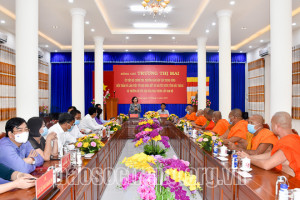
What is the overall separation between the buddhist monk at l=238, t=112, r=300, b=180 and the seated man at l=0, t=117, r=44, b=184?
78.6 inches

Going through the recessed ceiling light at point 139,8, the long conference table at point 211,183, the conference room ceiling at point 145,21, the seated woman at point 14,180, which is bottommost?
the long conference table at point 211,183

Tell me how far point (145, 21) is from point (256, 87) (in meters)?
6.04

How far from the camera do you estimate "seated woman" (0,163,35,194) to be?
5.26 feet

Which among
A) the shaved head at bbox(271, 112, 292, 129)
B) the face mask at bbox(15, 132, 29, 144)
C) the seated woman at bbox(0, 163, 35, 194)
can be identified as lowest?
the seated woman at bbox(0, 163, 35, 194)

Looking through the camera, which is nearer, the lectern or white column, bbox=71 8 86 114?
white column, bbox=71 8 86 114

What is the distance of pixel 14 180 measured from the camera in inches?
70.5

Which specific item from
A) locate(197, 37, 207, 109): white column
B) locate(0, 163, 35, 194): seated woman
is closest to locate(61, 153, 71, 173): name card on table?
locate(0, 163, 35, 194): seated woman

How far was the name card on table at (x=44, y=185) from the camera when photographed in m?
1.44

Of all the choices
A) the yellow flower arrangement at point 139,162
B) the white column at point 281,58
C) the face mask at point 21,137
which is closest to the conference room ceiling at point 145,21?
the white column at point 281,58

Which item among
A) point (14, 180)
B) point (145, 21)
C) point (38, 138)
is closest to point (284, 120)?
point (14, 180)

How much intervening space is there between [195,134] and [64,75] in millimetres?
9269

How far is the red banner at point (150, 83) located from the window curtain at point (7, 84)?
4.71 metres

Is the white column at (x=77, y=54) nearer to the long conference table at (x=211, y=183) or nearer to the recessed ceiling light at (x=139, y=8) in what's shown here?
the recessed ceiling light at (x=139, y=8)

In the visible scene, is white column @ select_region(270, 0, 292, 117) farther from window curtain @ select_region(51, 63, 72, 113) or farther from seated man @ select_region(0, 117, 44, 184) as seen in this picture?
window curtain @ select_region(51, 63, 72, 113)
